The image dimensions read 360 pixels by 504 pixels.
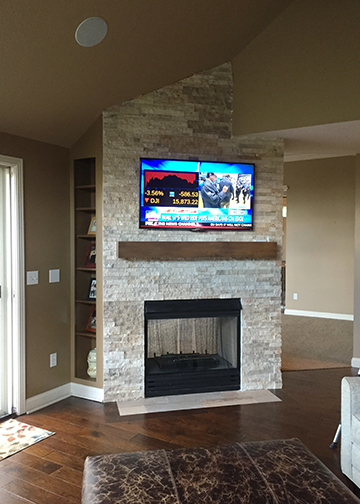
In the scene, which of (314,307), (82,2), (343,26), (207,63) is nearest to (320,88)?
(343,26)

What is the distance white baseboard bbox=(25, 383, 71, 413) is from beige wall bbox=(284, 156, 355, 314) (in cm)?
511

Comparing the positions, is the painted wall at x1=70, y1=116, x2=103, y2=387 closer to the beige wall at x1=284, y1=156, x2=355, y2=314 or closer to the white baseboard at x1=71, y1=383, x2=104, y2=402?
the white baseboard at x1=71, y1=383, x2=104, y2=402

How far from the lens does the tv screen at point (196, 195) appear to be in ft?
12.6

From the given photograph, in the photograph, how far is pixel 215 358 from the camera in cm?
430

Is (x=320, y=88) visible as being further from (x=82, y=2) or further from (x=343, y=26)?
(x=82, y=2)

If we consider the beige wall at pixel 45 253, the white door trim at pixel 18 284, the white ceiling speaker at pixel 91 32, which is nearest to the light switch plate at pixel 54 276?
the beige wall at pixel 45 253

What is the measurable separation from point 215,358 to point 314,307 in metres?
4.12

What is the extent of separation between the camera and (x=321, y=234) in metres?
7.77

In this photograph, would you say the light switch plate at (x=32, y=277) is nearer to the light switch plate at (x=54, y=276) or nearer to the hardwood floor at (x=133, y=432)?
the light switch plate at (x=54, y=276)

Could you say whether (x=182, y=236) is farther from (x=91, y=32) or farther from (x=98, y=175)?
(x=91, y=32)

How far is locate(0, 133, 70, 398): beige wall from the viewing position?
3.70m

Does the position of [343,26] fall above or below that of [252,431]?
above

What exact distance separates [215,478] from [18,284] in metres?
2.42

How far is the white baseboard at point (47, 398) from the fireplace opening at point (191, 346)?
0.76 meters
